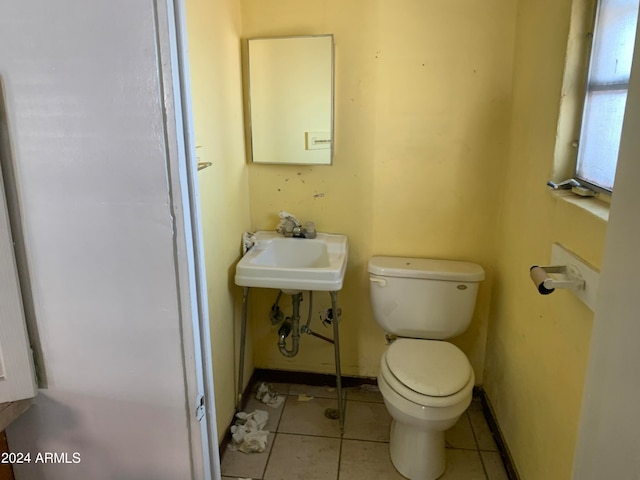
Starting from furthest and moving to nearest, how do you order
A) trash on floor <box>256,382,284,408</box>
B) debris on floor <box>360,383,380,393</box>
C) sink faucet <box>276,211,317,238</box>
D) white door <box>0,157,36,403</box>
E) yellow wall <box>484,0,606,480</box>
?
debris on floor <box>360,383,380,393</box> → trash on floor <box>256,382,284,408</box> → sink faucet <box>276,211,317,238</box> → yellow wall <box>484,0,606,480</box> → white door <box>0,157,36,403</box>

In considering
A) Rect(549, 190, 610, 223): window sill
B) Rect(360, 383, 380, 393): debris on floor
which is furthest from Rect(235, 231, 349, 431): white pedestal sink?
Rect(549, 190, 610, 223): window sill

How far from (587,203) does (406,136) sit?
3.00 feet

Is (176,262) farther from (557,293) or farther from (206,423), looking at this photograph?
(557,293)

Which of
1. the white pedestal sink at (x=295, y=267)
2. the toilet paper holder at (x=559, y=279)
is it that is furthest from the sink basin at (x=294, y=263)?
the toilet paper holder at (x=559, y=279)

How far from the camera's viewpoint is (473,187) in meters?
2.05

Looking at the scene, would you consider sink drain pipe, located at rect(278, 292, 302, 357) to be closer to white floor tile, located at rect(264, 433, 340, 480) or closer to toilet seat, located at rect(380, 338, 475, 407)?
white floor tile, located at rect(264, 433, 340, 480)

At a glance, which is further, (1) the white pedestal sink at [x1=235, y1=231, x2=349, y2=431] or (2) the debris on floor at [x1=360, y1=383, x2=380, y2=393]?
(2) the debris on floor at [x1=360, y1=383, x2=380, y2=393]

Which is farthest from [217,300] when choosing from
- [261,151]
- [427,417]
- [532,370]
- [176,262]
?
[532,370]

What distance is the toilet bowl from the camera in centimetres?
165

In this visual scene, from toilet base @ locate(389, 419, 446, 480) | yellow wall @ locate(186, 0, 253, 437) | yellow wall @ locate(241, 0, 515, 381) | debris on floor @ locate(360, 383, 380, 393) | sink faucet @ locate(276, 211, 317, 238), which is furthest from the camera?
debris on floor @ locate(360, 383, 380, 393)

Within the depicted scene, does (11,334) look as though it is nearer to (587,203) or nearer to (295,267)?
(295,267)

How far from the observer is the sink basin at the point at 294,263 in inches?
72.1

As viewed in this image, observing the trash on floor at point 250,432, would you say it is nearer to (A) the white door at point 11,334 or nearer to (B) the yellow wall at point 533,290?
(B) the yellow wall at point 533,290

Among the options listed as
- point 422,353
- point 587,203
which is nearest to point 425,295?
point 422,353
